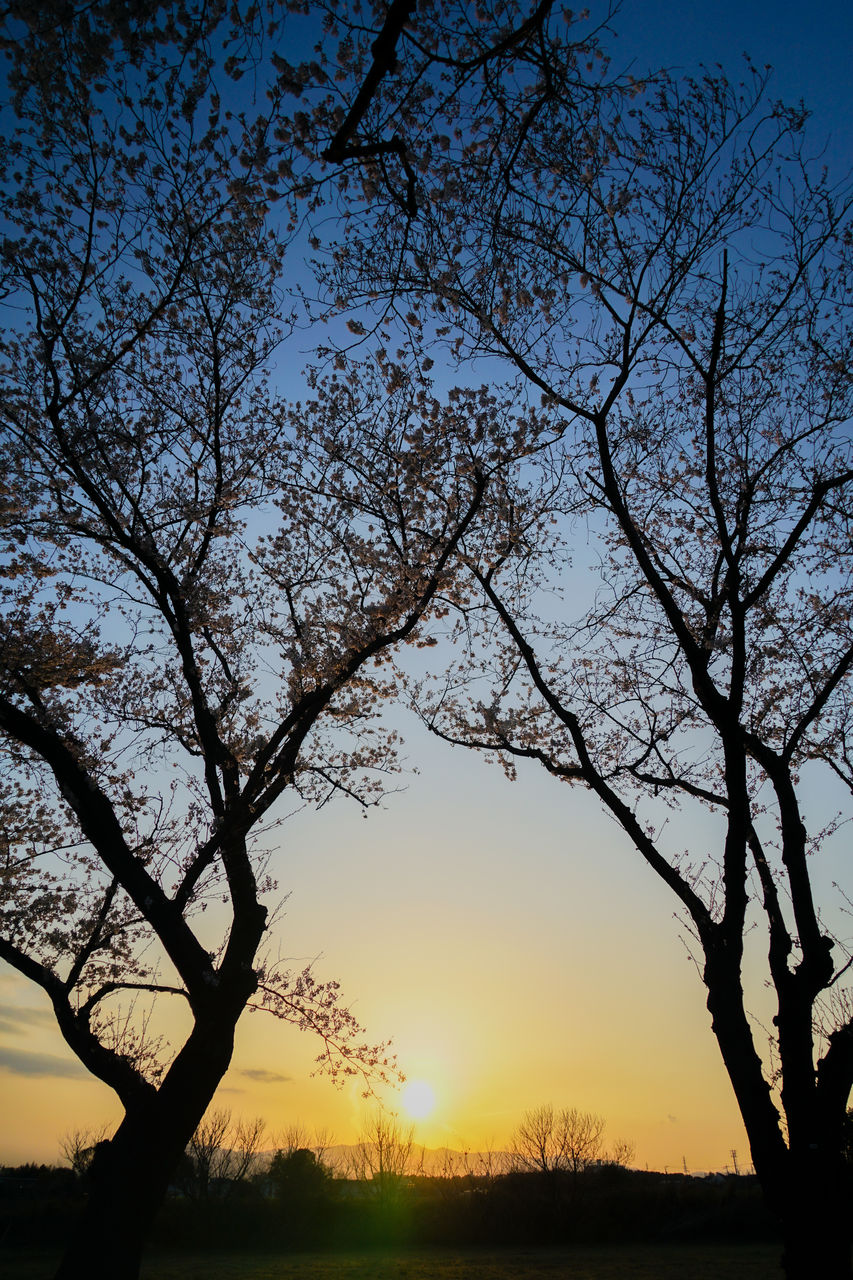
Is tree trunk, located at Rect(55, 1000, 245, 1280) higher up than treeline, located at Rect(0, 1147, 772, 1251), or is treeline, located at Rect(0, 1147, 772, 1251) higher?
tree trunk, located at Rect(55, 1000, 245, 1280)

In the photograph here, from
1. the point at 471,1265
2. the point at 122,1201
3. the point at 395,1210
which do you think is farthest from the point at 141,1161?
the point at 395,1210

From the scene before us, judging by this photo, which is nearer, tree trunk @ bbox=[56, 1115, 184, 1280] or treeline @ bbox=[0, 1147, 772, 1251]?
tree trunk @ bbox=[56, 1115, 184, 1280]

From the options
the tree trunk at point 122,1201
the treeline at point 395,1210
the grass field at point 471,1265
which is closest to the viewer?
the tree trunk at point 122,1201

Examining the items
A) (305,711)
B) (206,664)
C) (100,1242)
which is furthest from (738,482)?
(100,1242)

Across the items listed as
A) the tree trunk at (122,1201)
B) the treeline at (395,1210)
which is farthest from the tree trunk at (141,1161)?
the treeline at (395,1210)

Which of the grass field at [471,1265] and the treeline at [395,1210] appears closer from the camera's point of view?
the grass field at [471,1265]

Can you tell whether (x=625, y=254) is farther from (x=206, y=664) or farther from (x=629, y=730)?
(x=206, y=664)

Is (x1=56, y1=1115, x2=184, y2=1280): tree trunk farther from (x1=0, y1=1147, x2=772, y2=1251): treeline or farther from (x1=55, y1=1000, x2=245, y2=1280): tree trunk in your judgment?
(x1=0, y1=1147, x2=772, y2=1251): treeline

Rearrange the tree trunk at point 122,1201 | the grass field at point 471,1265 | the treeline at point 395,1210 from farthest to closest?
the treeline at point 395,1210
the grass field at point 471,1265
the tree trunk at point 122,1201

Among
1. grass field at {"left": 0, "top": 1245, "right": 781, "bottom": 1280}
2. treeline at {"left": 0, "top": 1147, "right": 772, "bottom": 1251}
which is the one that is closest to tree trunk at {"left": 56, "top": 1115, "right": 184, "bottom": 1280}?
grass field at {"left": 0, "top": 1245, "right": 781, "bottom": 1280}

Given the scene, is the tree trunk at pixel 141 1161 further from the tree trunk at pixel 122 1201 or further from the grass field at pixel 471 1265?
the grass field at pixel 471 1265

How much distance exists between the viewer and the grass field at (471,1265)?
19.9 metres

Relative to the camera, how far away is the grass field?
65.4ft

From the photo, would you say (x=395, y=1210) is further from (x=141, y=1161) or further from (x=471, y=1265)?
(x=141, y=1161)
